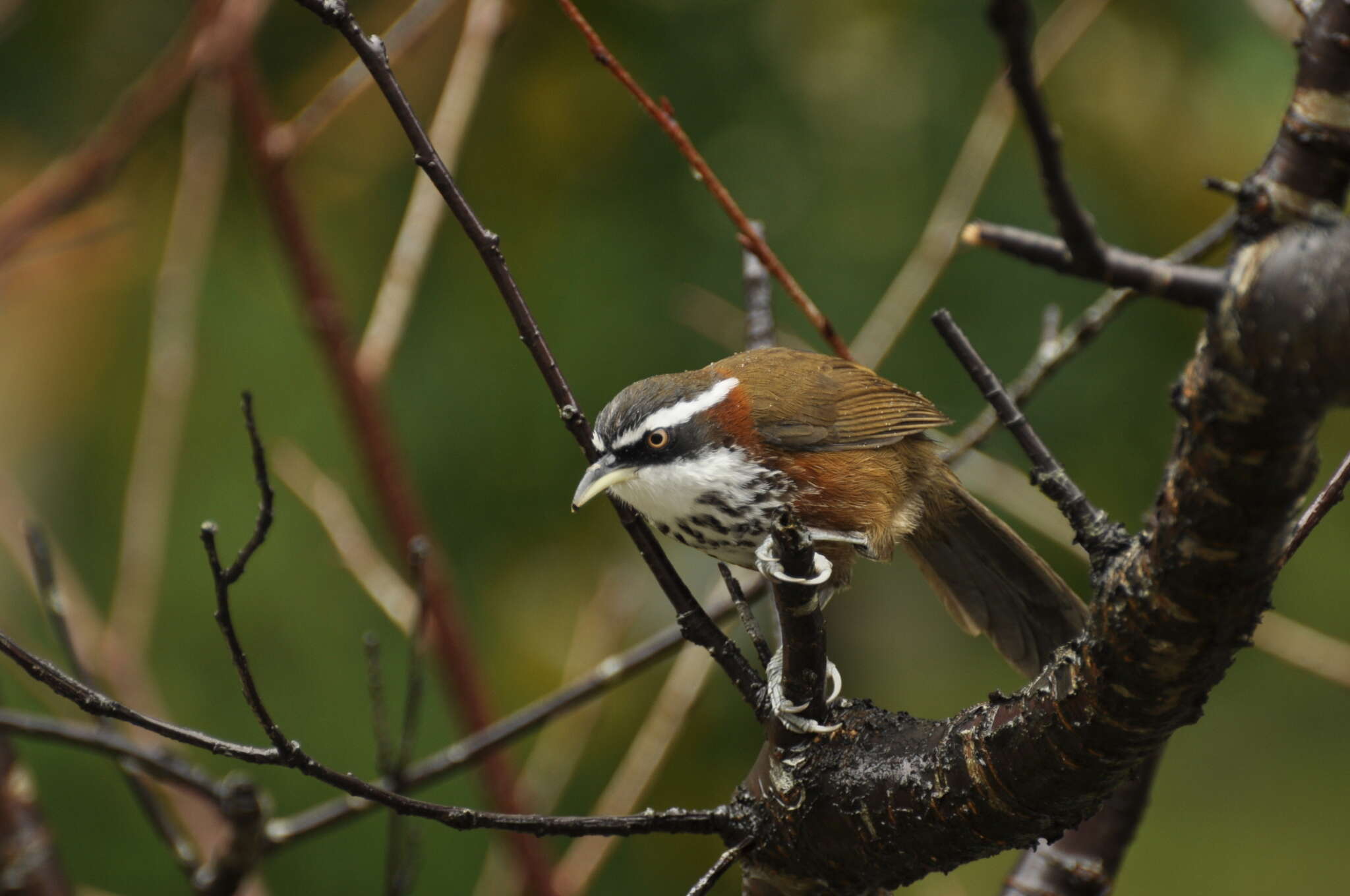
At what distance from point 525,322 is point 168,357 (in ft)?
5.72

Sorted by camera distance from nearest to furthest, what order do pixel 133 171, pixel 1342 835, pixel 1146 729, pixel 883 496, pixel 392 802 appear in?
1. pixel 1146 729
2. pixel 392 802
3. pixel 883 496
4. pixel 1342 835
5. pixel 133 171

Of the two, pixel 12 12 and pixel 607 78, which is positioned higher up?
pixel 12 12

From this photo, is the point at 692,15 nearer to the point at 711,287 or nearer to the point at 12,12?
the point at 711,287

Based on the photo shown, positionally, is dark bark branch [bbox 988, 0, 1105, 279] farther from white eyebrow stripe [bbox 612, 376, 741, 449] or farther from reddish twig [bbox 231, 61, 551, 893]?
reddish twig [bbox 231, 61, 551, 893]

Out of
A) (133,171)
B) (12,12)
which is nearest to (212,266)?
(133,171)

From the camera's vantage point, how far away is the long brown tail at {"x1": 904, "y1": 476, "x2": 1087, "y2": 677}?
3.34 metres

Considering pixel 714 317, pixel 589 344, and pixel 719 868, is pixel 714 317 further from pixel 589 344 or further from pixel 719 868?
pixel 719 868

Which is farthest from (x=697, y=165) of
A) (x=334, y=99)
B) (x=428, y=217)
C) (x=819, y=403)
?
(x=334, y=99)

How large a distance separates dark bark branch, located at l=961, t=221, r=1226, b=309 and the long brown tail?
2271mm

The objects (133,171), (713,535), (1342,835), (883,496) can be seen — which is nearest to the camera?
(713,535)

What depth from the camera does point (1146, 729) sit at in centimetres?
161

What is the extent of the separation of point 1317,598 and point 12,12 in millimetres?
5476

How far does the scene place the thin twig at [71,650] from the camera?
2598 millimetres

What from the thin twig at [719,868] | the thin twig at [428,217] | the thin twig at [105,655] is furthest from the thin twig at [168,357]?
the thin twig at [719,868]
